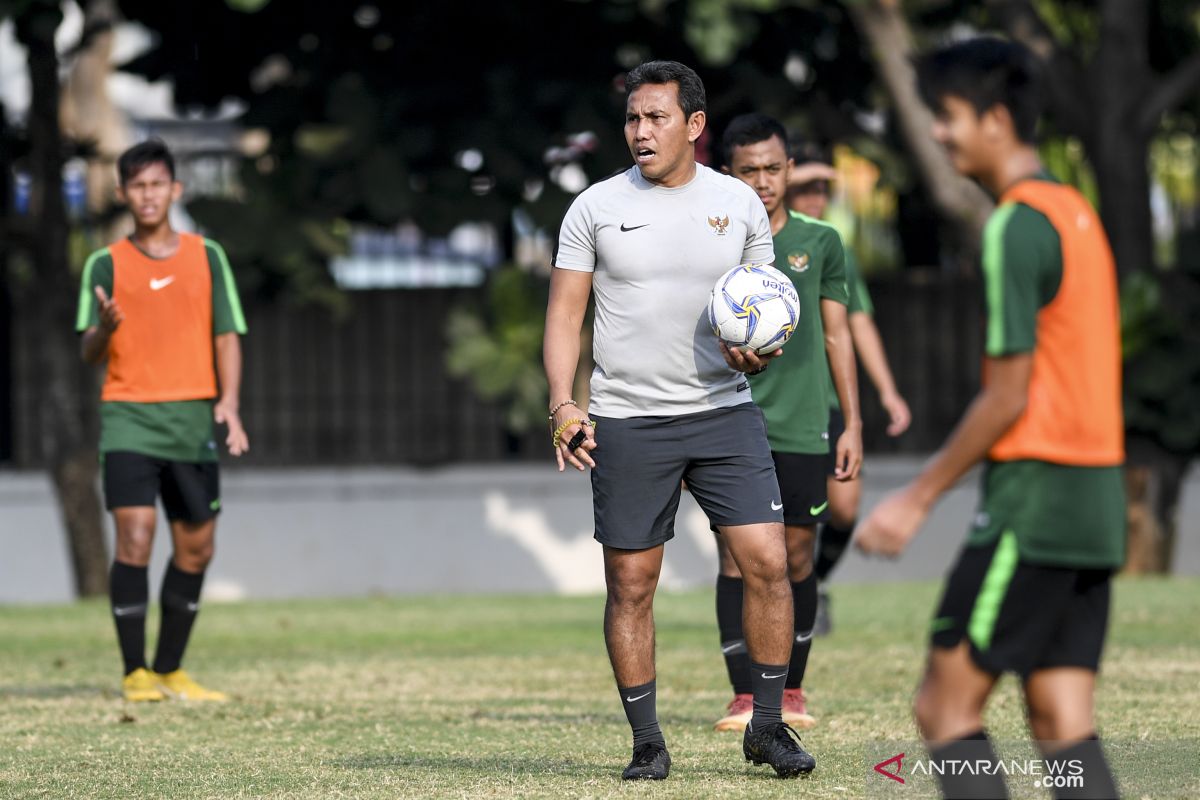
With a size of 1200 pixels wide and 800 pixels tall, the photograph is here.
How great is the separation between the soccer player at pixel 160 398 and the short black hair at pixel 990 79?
4810 mm

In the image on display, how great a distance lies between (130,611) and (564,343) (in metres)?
3.31

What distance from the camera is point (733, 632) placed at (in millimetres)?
7438

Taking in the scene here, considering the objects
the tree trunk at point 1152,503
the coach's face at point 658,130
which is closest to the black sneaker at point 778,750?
the coach's face at point 658,130

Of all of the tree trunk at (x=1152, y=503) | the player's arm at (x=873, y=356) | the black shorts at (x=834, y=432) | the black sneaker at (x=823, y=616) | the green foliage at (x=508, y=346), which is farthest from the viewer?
the green foliage at (x=508, y=346)

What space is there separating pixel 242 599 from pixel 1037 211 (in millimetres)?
13394

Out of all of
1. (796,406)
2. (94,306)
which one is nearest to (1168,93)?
(796,406)

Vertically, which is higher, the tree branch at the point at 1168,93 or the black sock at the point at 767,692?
the tree branch at the point at 1168,93

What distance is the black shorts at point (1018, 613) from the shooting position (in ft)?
13.8

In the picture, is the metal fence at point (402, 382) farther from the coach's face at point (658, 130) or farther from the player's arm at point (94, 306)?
the coach's face at point (658, 130)

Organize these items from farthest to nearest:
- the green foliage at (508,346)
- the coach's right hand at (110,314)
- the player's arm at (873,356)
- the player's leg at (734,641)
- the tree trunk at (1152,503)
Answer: the green foliage at (508,346), the tree trunk at (1152,503), the player's arm at (873,356), the coach's right hand at (110,314), the player's leg at (734,641)

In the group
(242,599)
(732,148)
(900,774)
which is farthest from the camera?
(242,599)

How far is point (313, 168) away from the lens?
14.5 m

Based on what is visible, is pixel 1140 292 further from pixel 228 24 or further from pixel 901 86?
pixel 228 24

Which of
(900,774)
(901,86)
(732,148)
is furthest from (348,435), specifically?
(900,774)
